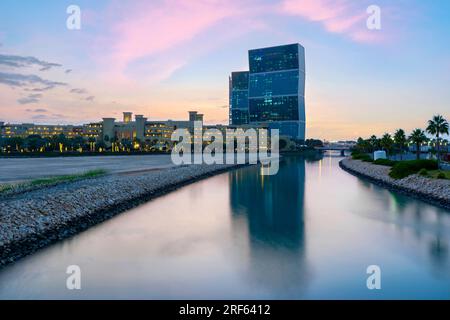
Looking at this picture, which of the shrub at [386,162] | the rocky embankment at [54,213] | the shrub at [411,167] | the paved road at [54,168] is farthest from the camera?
the shrub at [386,162]

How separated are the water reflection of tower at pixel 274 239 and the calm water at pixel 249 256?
0.06 m

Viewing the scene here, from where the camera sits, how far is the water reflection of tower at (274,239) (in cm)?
1260

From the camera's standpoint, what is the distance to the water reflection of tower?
41.3ft

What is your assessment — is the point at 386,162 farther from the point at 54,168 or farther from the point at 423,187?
the point at 54,168

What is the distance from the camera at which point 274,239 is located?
18.6 meters

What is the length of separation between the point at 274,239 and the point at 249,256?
3330 mm

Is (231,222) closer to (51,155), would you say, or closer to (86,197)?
(86,197)

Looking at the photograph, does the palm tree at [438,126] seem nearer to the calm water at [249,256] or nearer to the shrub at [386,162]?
the shrub at [386,162]

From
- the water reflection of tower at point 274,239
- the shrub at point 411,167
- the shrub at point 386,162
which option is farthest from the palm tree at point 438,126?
the water reflection of tower at point 274,239

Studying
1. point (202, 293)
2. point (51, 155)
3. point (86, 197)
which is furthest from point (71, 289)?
point (51, 155)

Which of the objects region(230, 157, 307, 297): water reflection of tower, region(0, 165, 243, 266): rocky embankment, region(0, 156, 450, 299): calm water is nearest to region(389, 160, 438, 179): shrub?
region(230, 157, 307, 297): water reflection of tower

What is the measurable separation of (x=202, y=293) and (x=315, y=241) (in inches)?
348
